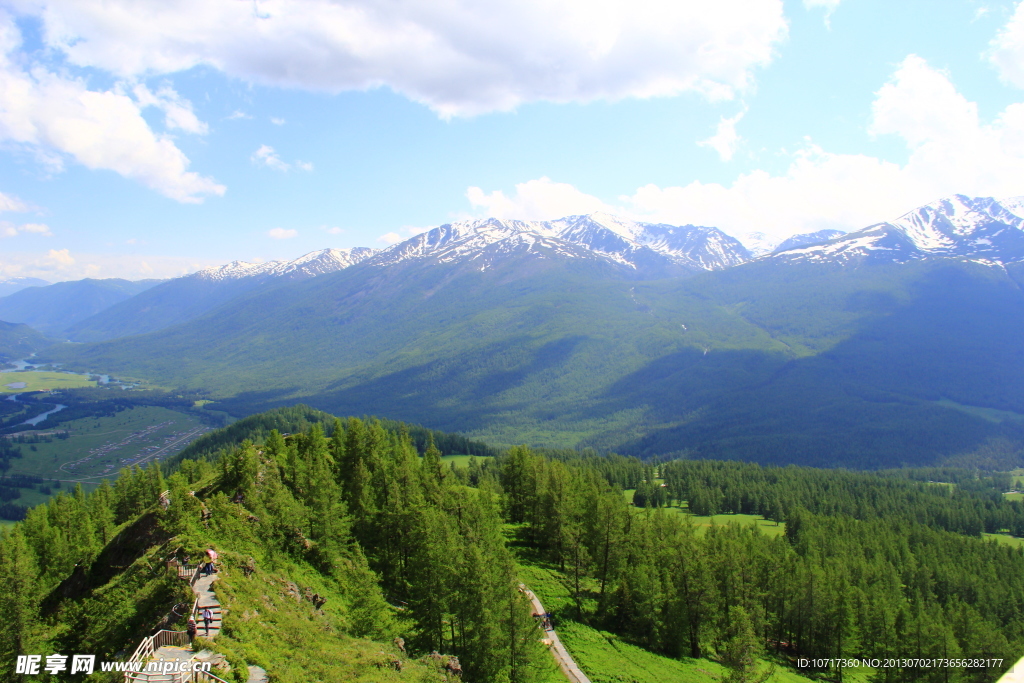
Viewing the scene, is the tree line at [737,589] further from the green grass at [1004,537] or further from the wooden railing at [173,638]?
the green grass at [1004,537]

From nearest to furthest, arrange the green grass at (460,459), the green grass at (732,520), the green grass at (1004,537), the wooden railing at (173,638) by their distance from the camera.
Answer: the wooden railing at (173,638)
the green grass at (732,520)
the green grass at (1004,537)
the green grass at (460,459)

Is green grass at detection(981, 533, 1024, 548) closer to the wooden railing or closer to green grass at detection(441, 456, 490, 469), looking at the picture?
green grass at detection(441, 456, 490, 469)

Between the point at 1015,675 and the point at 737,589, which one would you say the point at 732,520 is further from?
the point at 1015,675

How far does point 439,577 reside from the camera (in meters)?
35.5

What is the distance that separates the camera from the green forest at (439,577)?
106ft

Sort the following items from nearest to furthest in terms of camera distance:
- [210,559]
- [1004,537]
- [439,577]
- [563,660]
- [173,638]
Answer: [173,638] < [210,559] < [439,577] < [563,660] < [1004,537]

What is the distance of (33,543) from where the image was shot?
52.3 meters

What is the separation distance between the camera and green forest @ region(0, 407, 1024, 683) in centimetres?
3244

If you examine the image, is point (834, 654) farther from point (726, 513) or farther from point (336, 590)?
point (726, 513)

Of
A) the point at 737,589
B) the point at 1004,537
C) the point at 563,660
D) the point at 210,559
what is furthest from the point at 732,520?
the point at 210,559

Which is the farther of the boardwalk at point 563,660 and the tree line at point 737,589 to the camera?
the tree line at point 737,589

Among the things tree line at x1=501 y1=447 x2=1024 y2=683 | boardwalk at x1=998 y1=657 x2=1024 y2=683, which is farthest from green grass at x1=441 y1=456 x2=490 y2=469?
boardwalk at x1=998 y1=657 x2=1024 y2=683

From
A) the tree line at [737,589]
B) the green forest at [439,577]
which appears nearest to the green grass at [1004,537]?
the green forest at [439,577]

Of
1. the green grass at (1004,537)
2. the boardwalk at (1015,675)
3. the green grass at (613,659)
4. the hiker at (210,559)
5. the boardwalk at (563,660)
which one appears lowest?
the green grass at (1004,537)
